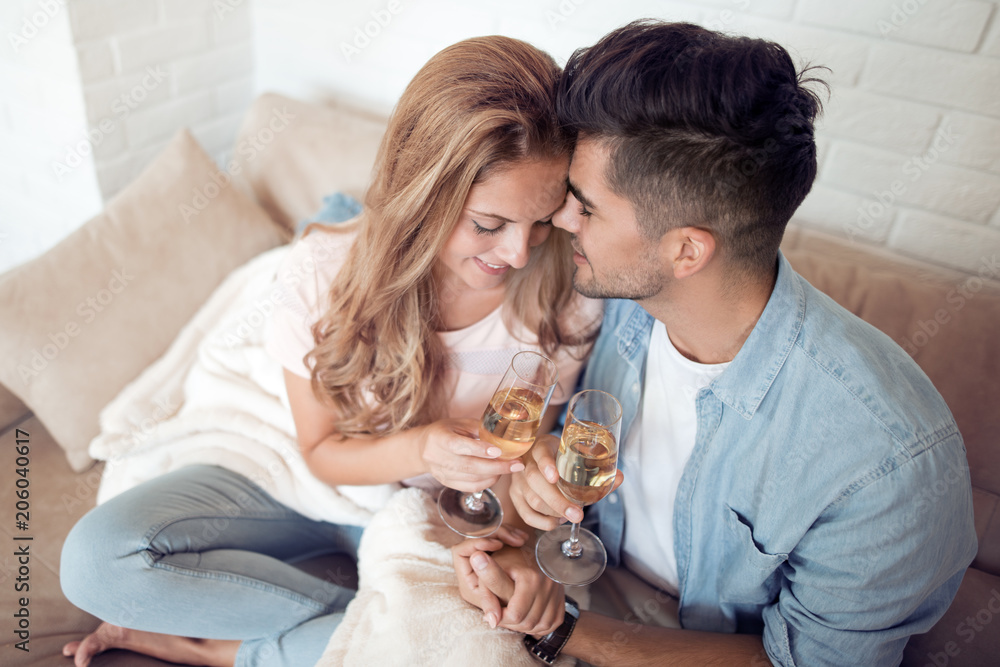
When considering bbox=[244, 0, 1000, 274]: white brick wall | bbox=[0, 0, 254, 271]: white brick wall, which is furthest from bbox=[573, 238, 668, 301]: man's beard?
bbox=[0, 0, 254, 271]: white brick wall

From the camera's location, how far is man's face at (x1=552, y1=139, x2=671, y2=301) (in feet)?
4.08

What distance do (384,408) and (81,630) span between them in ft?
2.74

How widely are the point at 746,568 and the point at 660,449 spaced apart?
280 millimetres

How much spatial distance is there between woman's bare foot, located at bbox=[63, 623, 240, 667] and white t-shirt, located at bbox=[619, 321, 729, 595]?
3.05 ft

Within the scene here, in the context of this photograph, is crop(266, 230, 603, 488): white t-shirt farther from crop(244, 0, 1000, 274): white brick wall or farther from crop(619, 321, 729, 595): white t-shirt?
crop(244, 0, 1000, 274): white brick wall

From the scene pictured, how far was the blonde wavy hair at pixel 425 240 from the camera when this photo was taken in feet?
3.91

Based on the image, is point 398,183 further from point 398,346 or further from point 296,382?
point 296,382

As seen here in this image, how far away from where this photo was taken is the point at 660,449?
149cm

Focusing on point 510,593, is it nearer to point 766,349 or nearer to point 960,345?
point 766,349

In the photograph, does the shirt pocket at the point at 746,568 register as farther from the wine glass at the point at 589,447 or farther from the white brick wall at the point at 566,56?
the white brick wall at the point at 566,56
